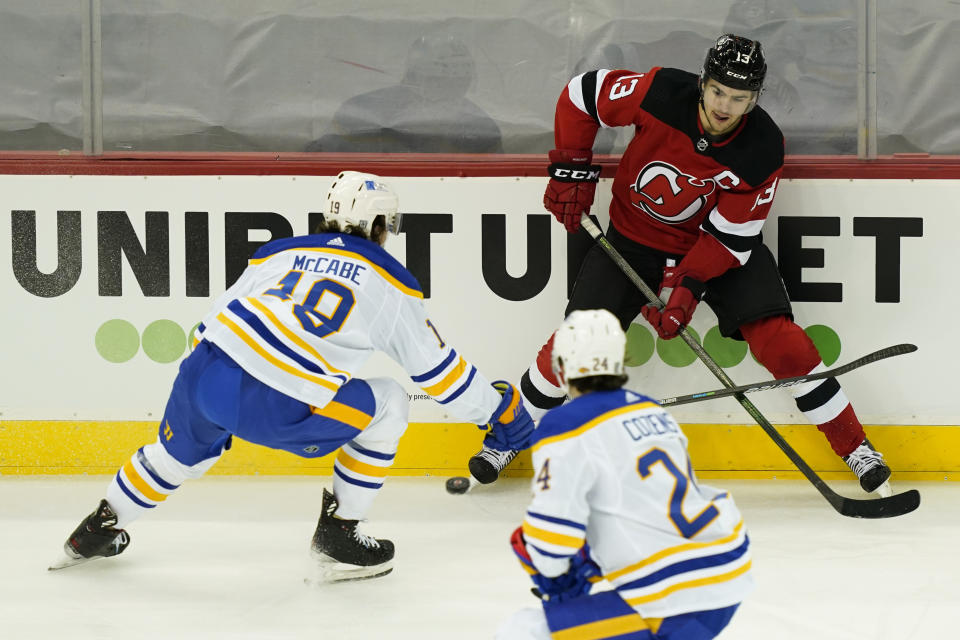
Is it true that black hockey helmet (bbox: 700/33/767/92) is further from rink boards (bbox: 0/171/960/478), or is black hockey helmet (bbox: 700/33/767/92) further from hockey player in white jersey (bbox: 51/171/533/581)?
hockey player in white jersey (bbox: 51/171/533/581)

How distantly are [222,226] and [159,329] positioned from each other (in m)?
0.37

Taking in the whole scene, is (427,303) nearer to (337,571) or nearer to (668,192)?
(668,192)

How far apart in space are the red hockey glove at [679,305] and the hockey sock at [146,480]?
129cm

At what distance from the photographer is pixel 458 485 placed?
10.6 ft

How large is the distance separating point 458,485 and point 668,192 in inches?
40.9

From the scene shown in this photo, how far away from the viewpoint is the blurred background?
3482 mm

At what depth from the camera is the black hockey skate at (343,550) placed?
245 cm

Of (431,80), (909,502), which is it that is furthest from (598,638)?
(431,80)

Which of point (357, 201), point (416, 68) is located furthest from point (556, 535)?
point (416, 68)

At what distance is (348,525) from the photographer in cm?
246

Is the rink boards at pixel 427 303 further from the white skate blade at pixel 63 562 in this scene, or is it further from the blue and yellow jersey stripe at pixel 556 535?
the blue and yellow jersey stripe at pixel 556 535

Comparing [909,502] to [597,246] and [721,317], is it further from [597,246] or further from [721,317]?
[597,246]

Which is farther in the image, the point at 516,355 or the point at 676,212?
the point at 516,355

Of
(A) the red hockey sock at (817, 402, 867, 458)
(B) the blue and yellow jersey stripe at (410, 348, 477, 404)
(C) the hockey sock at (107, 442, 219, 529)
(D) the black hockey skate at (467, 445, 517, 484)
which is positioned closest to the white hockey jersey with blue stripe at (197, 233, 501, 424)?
(B) the blue and yellow jersey stripe at (410, 348, 477, 404)
